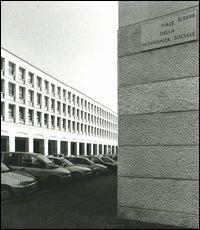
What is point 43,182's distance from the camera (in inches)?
605

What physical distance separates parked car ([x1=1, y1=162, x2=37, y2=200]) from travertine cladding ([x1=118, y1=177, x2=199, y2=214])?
14.9ft

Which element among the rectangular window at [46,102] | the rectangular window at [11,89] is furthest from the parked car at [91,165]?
the rectangular window at [46,102]

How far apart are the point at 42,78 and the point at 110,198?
3934 centimetres

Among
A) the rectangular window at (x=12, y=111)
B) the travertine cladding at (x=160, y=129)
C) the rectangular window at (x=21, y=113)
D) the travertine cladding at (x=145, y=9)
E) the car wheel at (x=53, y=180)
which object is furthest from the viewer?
the rectangular window at (x=21, y=113)

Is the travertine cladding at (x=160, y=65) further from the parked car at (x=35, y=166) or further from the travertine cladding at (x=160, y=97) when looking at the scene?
the parked car at (x=35, y=166)

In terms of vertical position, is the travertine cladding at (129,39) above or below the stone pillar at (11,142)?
above

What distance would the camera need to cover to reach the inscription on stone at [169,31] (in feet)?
23.7

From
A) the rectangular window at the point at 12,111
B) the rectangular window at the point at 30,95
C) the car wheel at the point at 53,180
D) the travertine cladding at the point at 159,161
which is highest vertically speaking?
the rectangular window at the point at 30,95

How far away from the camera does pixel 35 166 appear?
50.9ft

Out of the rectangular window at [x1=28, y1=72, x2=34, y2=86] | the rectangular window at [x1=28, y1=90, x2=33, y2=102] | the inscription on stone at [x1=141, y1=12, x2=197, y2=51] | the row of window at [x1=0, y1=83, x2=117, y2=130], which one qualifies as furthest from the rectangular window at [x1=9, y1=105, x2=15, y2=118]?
the inscription on stone at [x1=141, y1=12, x2=197, y2=51]

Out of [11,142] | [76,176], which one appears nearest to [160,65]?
[76,176]

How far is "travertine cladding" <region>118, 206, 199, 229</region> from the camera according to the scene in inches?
275

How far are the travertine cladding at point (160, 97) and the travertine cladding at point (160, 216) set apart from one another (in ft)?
7.21

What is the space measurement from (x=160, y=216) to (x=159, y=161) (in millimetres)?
1172
